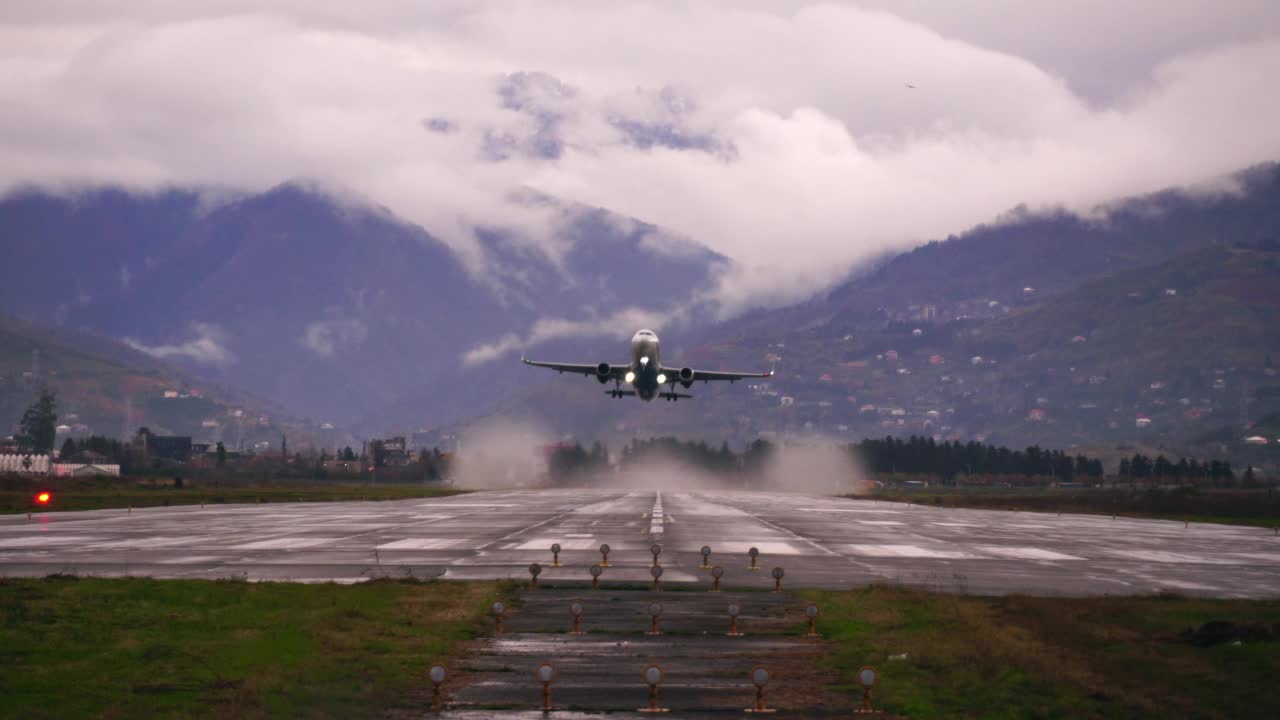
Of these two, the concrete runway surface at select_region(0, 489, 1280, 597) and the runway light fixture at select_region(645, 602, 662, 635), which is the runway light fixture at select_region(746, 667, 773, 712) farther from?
the concrete runway surface at select_region(0, 489, 1280, 597)

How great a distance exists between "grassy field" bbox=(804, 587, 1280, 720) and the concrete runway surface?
20.1ft

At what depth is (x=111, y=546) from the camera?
52.2 meters

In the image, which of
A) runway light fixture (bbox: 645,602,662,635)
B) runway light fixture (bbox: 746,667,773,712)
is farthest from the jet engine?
runway light fixture (bbox: 746,667,773,712)

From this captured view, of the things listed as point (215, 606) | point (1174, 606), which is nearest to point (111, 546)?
point (215, 606)

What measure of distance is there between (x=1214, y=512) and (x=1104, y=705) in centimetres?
10241

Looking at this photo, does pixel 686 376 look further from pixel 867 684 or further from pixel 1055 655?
pixel 867 684

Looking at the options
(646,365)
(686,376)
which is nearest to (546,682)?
(646,365)

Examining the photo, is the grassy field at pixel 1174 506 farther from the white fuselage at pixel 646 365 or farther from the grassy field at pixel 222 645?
the grassy field at pixel 222 645

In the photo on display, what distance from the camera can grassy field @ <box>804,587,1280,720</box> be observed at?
22125 millimetres

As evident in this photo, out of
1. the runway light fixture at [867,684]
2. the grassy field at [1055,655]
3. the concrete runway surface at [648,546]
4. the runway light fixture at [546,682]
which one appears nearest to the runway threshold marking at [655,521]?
the concrete runway surface at [648,546]

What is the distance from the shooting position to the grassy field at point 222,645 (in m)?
21.2

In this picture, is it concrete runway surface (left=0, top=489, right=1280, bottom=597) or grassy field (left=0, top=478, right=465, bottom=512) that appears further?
grassy field (left=0, top=478, right=465, bottom=512)

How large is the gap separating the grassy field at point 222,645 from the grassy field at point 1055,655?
9.42m

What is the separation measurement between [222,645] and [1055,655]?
18026 millimetres
